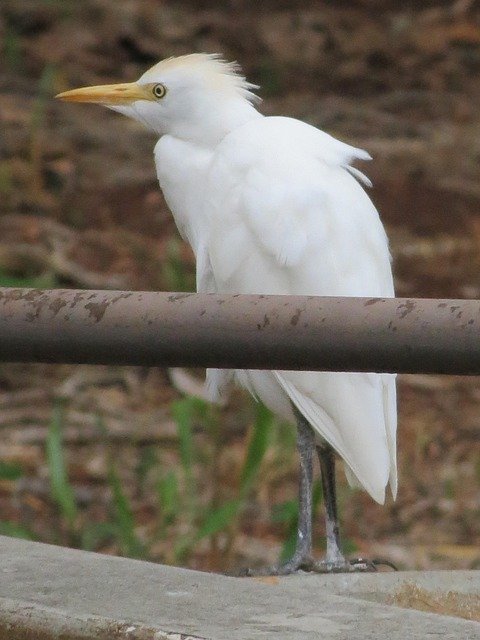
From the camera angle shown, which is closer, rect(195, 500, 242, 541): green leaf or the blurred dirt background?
rect(195, 500, 242, 541): green leaf

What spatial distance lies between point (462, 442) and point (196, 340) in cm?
395

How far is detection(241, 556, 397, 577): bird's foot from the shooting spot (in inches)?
113

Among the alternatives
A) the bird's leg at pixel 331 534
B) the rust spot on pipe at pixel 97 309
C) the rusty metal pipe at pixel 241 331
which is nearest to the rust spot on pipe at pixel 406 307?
the rusty metal pipe at pixel 241 331

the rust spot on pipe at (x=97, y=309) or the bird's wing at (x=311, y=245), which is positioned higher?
the rust spot on pipe at (x=97, y=309)

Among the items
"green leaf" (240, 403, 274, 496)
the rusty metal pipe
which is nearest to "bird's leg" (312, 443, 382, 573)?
"green leaf" (240, 403, 274, 496)

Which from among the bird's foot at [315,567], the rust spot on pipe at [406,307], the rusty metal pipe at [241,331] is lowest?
the bird's foot at [315,567]

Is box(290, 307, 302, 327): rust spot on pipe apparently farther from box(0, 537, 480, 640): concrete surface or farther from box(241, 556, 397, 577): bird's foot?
box(241, 556, 397, 577): bird's foot

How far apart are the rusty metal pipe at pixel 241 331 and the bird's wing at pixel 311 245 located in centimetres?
179

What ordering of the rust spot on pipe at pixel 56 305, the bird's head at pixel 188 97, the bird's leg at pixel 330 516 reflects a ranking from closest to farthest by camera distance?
1. the rust spot on pipe at pixel 56 305
2. the bird's leg at pixel 330 516
3. the bird's head at pixel 188 97

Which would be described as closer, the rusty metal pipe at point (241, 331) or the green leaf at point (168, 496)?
the rusty metal pipe at point (241, 331)

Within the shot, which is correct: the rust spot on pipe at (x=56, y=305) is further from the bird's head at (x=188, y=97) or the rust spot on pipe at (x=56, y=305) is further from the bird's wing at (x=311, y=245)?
the bird's head at (x=188, y=97)

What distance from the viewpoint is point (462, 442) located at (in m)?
5.19

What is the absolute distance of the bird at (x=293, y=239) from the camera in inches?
125

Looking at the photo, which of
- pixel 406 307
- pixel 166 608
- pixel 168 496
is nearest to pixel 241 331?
pixel 406 307
